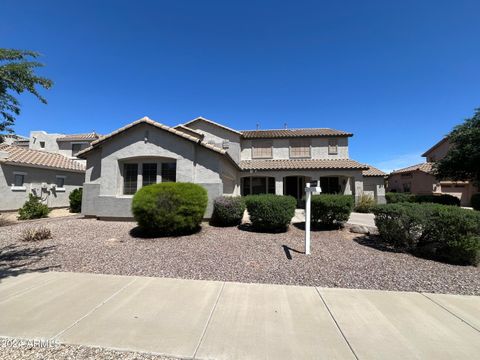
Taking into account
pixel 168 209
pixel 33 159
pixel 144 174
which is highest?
pixel 33 159

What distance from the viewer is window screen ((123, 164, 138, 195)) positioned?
42.9 ft

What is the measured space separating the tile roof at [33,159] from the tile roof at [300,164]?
48.2 ft

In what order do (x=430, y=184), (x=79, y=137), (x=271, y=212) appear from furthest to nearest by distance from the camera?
(x=79, y=137)
(x=430, y=184)
(x=271, y=212)

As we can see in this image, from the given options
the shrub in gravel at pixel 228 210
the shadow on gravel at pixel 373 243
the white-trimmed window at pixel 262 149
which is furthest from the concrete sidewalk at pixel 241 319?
the white-trimmed window at pixel 262 149

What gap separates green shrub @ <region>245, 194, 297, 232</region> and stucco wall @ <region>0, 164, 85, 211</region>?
57.0 feet

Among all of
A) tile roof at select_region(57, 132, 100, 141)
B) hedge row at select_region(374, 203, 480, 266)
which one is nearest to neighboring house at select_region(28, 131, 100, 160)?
tile roof at select_region(57, 132, 100, 141)

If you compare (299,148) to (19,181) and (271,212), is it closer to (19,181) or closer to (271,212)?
(271,212)

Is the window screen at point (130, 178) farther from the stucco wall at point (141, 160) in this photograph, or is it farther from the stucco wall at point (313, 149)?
the stucco wall at point (313, 149)

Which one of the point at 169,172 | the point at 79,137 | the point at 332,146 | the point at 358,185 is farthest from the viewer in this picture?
the point at 79,137

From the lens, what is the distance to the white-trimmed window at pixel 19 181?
55.7 feet

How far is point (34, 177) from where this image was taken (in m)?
18.2

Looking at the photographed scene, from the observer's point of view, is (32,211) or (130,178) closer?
(130,178)

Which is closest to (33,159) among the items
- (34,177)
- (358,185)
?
(34,177)

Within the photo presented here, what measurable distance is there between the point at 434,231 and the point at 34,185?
23646 millimetres
